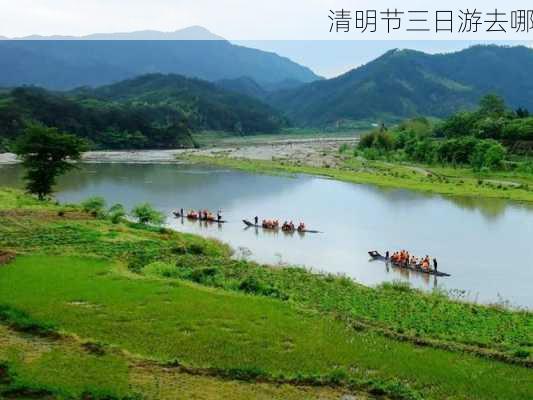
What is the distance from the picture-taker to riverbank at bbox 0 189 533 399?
1636cm

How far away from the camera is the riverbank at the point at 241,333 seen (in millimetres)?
16359

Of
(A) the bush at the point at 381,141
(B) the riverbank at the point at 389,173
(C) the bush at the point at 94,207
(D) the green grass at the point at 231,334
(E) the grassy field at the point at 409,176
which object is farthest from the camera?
(A) the bush at the point at 381,141

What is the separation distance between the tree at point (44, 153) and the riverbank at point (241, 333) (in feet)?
76.4

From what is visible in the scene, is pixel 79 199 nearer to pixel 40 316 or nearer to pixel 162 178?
pixel 162 178

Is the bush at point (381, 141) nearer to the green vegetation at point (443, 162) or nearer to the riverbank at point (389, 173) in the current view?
the green vegetation at point (443, 162)

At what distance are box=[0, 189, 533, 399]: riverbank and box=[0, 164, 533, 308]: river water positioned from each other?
594 centimetres

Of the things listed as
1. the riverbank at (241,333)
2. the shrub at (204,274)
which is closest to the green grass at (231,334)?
the riverbank at (241,333)

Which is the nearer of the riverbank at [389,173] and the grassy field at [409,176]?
the grassy field at [409,176]

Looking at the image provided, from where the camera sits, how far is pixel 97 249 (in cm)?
3144

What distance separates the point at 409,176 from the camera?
8469 cm

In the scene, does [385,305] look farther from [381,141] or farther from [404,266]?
[381,141]

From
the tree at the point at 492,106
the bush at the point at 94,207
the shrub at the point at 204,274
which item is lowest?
the shrub at the point at 204,274

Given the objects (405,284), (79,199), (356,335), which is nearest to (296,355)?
(356,335)

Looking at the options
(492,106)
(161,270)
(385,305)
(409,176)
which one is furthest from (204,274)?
(492,106)
